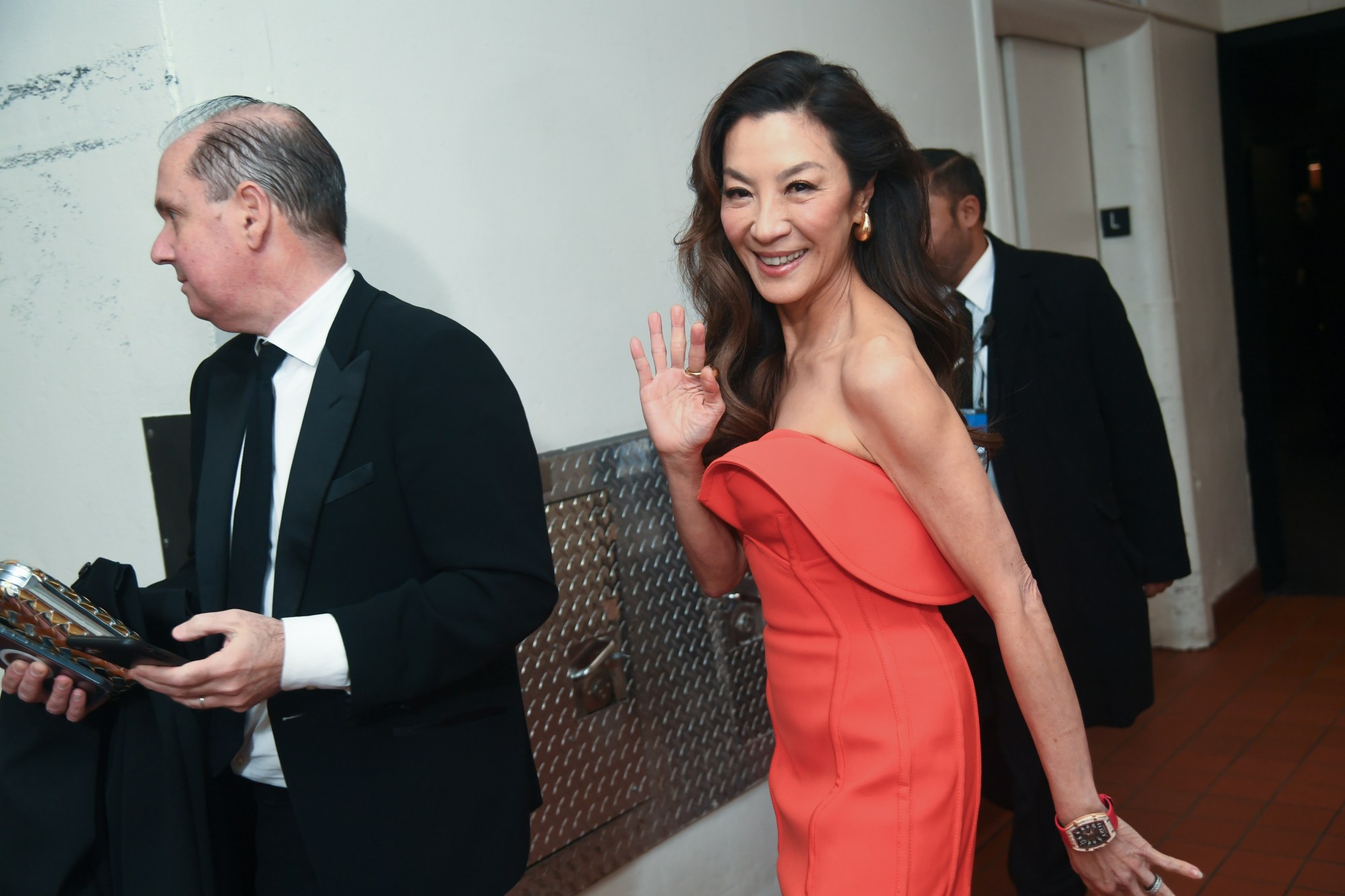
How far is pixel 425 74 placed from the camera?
2346 mm

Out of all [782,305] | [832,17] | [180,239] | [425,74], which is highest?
[832,17]

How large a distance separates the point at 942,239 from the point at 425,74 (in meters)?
1.43

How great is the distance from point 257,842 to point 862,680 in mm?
1013

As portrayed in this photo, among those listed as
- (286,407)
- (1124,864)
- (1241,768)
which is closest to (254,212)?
(286,407)

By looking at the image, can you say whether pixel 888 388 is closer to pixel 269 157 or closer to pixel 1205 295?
pixel 269 157

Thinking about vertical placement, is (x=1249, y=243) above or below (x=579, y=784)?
above

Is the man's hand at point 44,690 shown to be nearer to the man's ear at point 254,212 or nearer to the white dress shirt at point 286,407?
the white dress shirt at point 286,407

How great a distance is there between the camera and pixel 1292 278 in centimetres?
665

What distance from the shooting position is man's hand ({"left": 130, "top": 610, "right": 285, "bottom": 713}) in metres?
1.48

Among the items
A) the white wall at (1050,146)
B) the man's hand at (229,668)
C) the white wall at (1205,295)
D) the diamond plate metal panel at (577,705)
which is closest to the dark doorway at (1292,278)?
the white wall at (1205,295)

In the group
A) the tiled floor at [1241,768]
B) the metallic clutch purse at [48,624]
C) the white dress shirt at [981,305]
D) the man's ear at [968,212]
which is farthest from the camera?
the tiled floor at [1241,768]

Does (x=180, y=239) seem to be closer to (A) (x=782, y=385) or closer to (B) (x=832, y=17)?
(A) (x=782, y=385)

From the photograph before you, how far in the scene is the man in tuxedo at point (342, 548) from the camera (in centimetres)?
162

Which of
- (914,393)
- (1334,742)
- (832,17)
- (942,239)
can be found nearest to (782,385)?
(914,393)
